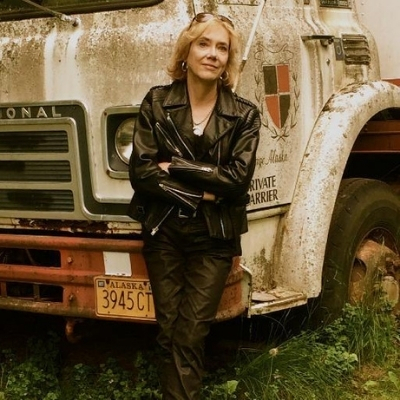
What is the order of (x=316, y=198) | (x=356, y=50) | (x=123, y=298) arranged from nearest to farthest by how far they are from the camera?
(x=123, y=298) → (x=316, y=198) → (x=356, y=50)

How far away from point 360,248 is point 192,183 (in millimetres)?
1516

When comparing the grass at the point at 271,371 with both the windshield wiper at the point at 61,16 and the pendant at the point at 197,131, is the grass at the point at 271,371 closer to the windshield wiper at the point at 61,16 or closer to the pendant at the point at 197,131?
the pendant at the point at 197,131

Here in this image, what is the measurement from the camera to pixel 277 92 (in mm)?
3922

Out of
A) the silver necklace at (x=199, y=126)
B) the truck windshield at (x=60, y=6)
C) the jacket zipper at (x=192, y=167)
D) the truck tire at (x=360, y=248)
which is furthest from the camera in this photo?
the truck tire at (x=360, y=248)

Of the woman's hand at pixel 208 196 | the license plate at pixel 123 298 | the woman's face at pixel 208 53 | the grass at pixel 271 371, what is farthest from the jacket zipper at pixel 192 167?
the grass at pixel 271 371

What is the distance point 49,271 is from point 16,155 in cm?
54

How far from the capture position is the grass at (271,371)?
396 centimetres

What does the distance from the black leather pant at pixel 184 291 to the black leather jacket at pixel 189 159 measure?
2.7 inches

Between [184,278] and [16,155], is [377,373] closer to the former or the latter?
[184,278]

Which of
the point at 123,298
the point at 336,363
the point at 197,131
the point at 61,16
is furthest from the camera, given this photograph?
the point at 336,363

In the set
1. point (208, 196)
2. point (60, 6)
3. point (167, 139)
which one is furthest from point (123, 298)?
point (60, 6)

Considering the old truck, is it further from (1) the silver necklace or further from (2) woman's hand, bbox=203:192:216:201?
(2) woman's hand, bbox=203:192:216:201

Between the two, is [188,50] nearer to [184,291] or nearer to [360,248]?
[184,291]

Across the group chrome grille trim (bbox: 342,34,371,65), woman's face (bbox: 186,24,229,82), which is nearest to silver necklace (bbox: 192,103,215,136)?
woman's face (bbox: 186,24,229,82)
